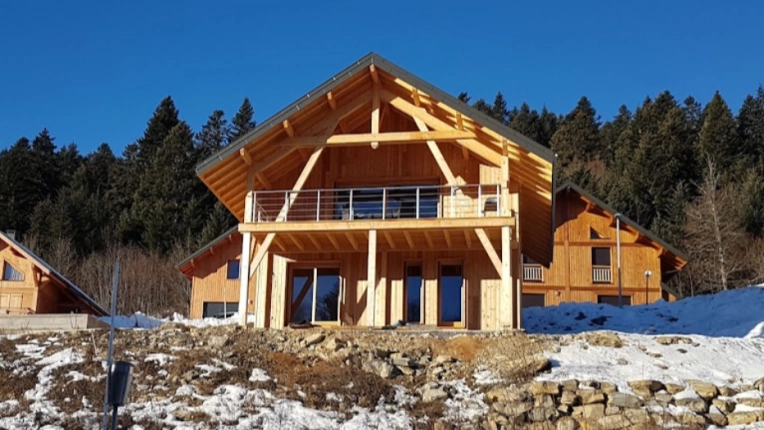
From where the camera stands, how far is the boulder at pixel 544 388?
50.0 feet

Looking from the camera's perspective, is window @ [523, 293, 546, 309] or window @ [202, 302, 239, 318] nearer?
window @ [202, 302, 239, 318]

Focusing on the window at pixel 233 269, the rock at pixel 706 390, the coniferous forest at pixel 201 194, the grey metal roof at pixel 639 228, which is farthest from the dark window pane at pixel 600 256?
the rock at pixel 706 390

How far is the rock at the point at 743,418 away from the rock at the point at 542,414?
2.94 meters

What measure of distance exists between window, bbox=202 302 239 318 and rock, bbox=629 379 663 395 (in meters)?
28.3

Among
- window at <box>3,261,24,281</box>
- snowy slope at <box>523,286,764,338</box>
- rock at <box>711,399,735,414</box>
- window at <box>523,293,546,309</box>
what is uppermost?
window at <box>3,261,24,281</box>

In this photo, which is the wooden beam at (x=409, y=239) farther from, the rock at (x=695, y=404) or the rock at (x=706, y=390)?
the rock at (x=695, y=404)

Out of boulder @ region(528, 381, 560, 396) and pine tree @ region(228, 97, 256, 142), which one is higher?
pine tree @ region(228, 97, 256, 142)

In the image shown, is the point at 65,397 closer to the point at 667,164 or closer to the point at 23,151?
the point at 667,164

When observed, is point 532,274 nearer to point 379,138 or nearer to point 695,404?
point 379,138

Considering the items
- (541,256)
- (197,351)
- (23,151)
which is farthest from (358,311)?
(23,151)

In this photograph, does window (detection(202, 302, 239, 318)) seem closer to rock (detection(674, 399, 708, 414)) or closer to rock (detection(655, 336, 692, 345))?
rock (detection(655, 336, 692, 345))

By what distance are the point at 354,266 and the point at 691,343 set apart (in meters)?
9.56

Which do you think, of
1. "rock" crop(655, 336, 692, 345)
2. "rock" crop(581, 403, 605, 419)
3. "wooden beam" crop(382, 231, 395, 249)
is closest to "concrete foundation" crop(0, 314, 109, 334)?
"wooden beam" crop(382, 231, 395, 249)

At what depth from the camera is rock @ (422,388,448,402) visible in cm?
1538
